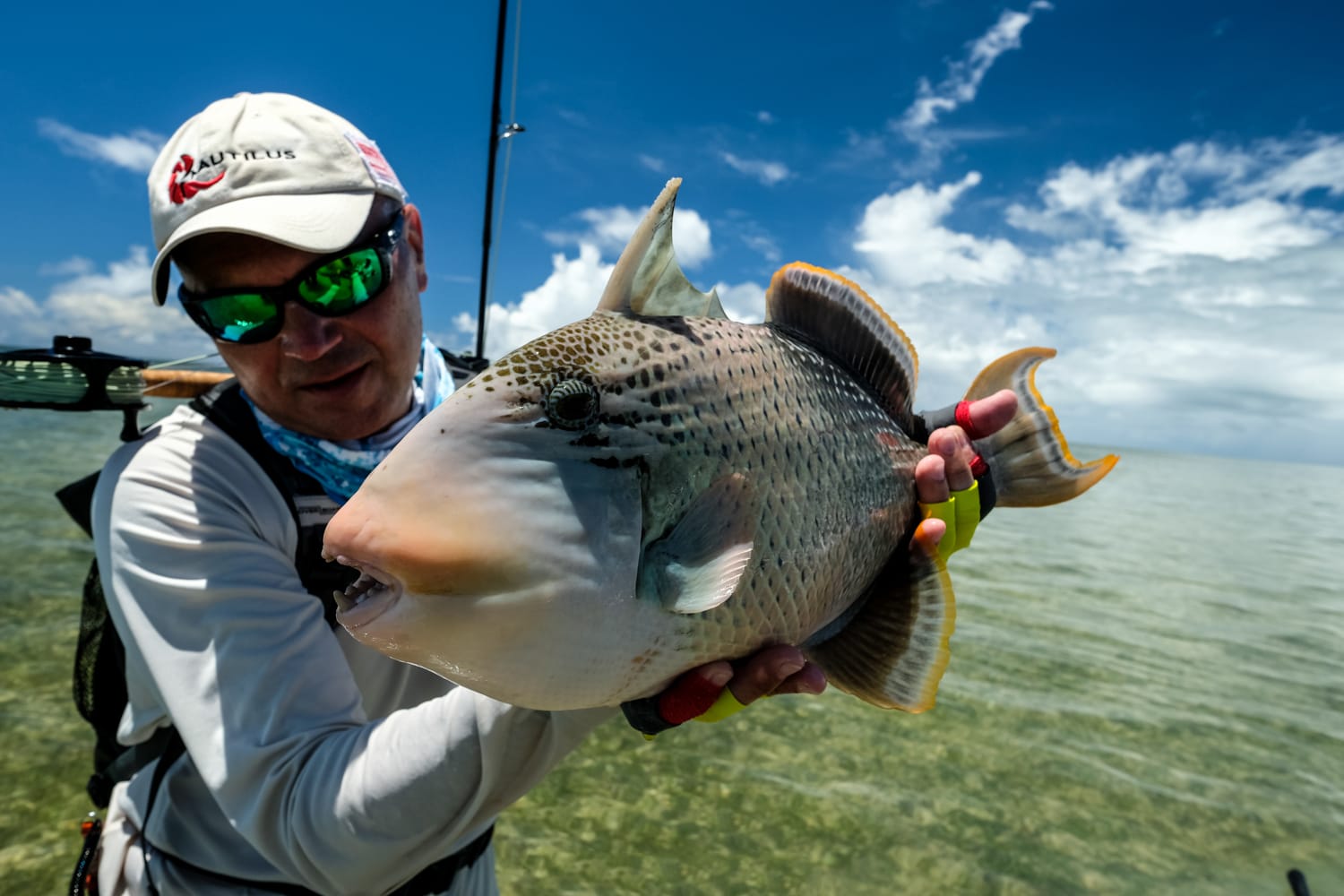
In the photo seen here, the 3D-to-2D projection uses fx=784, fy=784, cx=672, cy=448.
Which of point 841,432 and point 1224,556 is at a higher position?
point 841,432

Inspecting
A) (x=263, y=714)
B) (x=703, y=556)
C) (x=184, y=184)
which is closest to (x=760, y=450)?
(x=703, y=556)

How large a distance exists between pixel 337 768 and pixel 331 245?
126 centimetres

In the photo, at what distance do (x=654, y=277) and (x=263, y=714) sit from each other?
130cm

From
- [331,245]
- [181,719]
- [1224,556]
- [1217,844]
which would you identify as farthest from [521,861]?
[1224,556]

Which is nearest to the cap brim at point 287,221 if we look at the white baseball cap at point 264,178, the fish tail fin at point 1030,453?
the white baseball cap at point 264,178

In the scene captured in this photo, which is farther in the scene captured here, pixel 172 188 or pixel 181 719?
pixel 172 188

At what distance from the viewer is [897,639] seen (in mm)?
1717

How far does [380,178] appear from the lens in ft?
7.37

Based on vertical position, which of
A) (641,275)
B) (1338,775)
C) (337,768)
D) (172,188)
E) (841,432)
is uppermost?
(172,188)

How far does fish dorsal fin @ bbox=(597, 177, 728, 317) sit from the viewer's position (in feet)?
4.36

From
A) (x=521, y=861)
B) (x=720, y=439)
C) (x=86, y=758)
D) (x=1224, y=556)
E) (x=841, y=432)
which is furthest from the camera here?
(x=1224, y=556)

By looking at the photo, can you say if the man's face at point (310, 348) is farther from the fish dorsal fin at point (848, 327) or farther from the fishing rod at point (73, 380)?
the fish dorsal fin at point (848, 327)

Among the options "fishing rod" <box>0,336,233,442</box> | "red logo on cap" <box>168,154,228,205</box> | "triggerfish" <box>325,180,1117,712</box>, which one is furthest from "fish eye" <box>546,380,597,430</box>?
"fishing rod" <box>0,336,233,442</box>

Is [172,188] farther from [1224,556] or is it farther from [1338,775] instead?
[1224,556]
